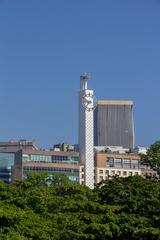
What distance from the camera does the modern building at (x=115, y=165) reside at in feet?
334

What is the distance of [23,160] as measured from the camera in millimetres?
96812

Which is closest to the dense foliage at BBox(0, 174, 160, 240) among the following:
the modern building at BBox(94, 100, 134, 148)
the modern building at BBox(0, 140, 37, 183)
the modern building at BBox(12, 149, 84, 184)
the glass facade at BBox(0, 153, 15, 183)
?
the modern building at BBox(12, 149, 84, 184)

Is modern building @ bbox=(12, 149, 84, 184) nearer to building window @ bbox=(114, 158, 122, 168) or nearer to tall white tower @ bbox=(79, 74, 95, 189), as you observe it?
tall white tower @ bbox=(79, 74, 95, 189)

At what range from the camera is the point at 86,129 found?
308 ft

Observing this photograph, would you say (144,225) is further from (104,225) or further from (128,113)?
(128,113)

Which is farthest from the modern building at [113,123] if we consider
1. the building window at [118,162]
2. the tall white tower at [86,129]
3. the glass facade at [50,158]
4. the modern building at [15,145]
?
the tall white tower at [86,129]

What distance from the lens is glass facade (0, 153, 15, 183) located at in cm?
Answer: 10825

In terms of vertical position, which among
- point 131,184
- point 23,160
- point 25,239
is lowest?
point 25,239

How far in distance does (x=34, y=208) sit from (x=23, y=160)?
69.0m

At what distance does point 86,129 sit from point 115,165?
1277 cm

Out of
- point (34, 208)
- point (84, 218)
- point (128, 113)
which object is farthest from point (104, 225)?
point (128, 113)

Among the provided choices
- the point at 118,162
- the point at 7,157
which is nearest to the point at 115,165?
the point at 118,162

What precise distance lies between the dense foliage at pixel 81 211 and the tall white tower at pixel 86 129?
59.9 meters

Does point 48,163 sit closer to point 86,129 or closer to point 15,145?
point 86,129
